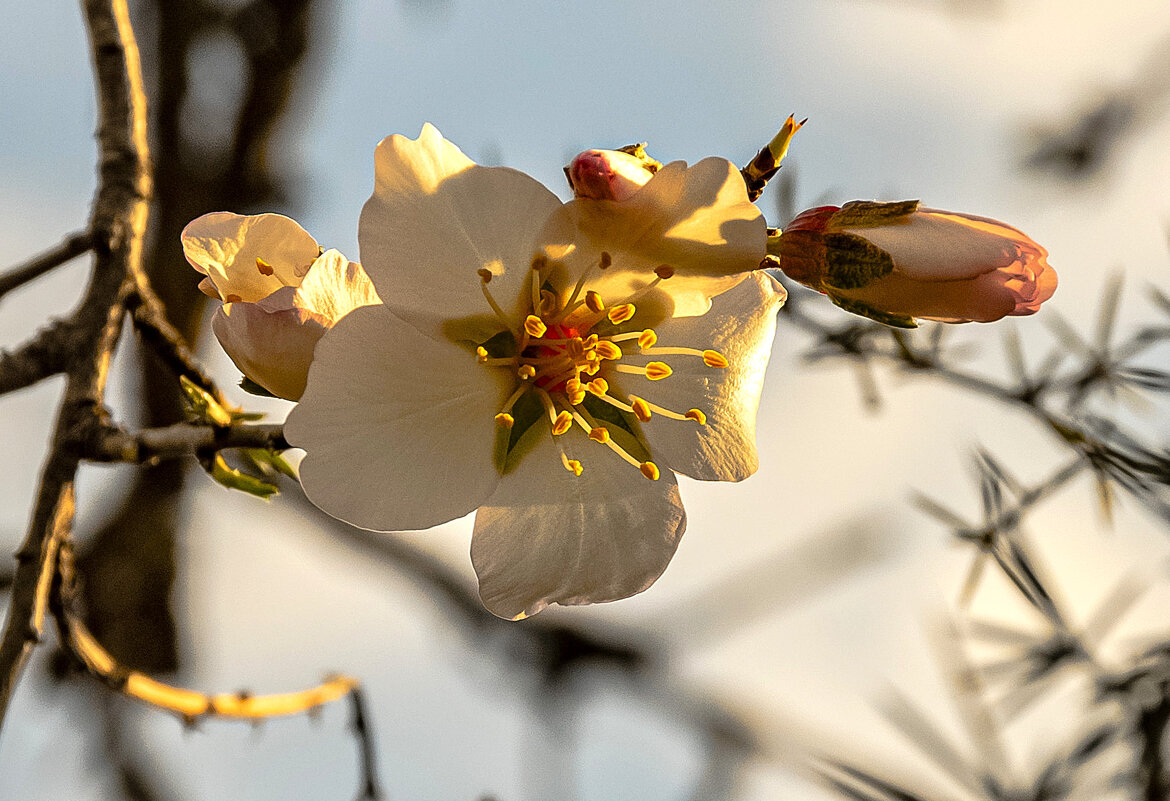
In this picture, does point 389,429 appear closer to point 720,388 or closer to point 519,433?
point 519,433

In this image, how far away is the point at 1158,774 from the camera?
1.82 feet

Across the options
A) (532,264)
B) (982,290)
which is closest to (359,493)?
(532,264)

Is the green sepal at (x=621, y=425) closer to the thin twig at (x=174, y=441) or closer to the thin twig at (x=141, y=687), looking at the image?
the thin twig at (x=174, y=441)

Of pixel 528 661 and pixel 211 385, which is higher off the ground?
pixel 211 385

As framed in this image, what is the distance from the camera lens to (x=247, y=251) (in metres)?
0.48

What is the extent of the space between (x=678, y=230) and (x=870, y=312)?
0.39 ft

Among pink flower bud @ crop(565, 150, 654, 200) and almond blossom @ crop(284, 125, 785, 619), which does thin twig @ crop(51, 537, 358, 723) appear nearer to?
almond blossom @ crop(284, 125, 785, 619)

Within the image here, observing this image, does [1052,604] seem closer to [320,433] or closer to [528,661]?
[320,433]

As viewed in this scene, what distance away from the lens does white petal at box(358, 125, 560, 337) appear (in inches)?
16.4

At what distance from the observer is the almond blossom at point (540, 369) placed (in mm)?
422

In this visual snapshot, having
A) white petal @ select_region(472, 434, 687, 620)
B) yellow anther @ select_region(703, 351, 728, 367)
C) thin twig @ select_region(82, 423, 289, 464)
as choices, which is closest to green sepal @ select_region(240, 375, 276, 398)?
thin twig @ select_region(82, 423, 289, 464)

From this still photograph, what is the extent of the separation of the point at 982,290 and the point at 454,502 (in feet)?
0.95

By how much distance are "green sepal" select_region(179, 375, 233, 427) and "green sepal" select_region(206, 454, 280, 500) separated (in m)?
0.03

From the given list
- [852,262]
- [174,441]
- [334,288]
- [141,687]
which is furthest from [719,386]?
[141,687]
